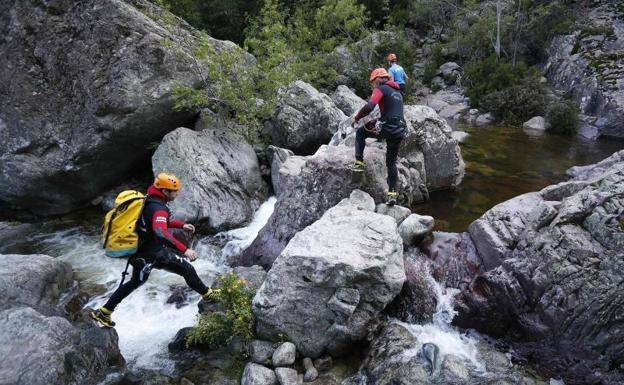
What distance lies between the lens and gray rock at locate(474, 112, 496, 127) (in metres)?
30.6

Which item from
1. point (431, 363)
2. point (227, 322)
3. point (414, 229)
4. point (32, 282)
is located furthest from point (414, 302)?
point (32, 282)

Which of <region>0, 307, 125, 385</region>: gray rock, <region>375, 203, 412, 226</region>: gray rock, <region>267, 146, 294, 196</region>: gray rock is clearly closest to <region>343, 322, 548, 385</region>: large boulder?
<region>375, 203, 412, 226</region>: gray rock

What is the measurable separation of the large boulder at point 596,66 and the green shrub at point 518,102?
2.62 m

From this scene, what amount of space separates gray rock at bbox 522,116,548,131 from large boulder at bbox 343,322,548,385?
23.4 m

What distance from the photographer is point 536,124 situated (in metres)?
28.4

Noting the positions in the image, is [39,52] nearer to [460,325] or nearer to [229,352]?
[229,352]

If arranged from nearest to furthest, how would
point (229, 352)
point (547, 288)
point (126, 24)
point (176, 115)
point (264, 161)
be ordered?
point (547, 288), point (229, 352), point (126, 24), point (176, 115), point (264, 161)

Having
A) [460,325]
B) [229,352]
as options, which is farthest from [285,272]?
[460,325]

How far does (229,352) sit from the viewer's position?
890cm

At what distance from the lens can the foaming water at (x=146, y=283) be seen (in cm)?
941

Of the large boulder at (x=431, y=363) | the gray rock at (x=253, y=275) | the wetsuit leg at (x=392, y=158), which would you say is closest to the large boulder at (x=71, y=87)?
the gray rock at (x=253, y=275)

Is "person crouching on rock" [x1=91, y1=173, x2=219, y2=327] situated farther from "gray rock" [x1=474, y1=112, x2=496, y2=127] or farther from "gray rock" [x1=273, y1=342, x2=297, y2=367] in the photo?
"gray rock" [x1=474, y1=112, x2=496, y2=127]

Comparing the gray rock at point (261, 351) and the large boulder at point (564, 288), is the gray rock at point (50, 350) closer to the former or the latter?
the gray rock at point (261, 351)

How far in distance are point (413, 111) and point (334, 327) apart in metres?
9.47
